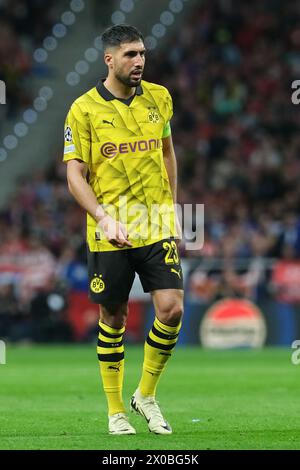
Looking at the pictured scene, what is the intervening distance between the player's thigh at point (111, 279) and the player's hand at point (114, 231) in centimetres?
29

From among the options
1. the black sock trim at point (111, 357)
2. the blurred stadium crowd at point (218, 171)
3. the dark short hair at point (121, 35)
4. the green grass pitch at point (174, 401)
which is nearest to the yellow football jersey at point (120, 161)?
the dark short hair at point (121, 35)

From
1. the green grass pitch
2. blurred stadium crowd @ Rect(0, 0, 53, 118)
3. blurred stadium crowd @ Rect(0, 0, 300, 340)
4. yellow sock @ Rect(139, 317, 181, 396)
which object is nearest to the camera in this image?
the green grass pitch

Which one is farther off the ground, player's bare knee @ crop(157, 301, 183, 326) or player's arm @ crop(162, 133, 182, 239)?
player's arm @ crop(162, 133, 182, 239)

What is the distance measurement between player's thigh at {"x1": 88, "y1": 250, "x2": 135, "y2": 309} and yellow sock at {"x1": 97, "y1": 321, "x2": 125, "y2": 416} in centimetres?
23

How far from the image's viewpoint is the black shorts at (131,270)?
25.9 ft

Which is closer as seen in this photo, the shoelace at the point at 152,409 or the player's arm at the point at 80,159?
the player's arm at the point at 80,159

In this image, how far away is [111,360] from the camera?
321 inches

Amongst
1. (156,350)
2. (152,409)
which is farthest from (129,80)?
(152,409)

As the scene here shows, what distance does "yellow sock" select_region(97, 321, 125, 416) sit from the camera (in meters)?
8.10

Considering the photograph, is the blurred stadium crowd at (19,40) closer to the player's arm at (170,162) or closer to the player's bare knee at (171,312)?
the player's arm at (170,162)

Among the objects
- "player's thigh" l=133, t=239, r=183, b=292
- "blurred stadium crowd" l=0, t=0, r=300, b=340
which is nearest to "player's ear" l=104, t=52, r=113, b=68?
"player's thigh" l=133, t=239, r=183, b=292

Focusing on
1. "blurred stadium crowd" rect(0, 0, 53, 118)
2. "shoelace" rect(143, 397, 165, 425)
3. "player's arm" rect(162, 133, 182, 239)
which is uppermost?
"blurred stadium crowd" rect(0, 0, 53, 118)

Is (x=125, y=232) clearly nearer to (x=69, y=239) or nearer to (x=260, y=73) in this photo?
(x=69, y=239)

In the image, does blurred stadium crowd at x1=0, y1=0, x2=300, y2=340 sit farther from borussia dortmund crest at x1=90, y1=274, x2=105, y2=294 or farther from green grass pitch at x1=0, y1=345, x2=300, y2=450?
borussia dortmund crest at x1=90, y1=274, x2=105, y2=294
